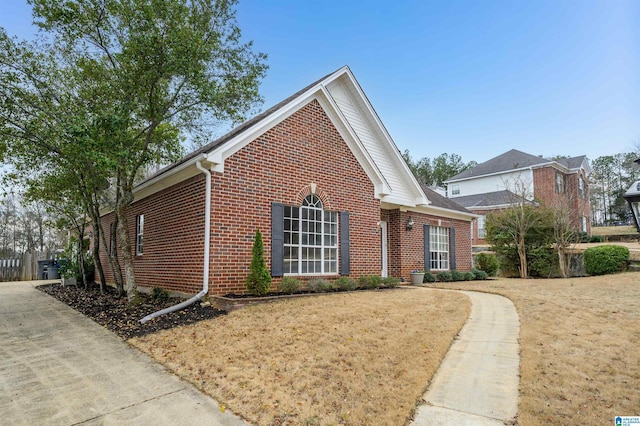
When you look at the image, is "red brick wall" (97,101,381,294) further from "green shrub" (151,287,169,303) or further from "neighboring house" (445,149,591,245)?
"neighboring house" (445,149,591,245)

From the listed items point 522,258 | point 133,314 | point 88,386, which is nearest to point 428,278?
point 522,258

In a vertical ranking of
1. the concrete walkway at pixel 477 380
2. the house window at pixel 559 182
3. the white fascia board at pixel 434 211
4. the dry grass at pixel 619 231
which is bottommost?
the concrete walkway at pixel 477 380

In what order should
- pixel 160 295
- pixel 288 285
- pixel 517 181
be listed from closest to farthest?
1. pixel 288 285
2. pixel 160 295
3. pixel 517 181

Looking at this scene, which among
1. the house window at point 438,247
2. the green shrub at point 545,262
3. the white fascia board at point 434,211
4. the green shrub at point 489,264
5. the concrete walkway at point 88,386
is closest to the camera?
the concrete walkway at point 88,386

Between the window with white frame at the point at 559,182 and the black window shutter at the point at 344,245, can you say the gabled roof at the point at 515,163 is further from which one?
the black window shutter at the point at 344,245

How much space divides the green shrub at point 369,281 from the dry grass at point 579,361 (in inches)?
153

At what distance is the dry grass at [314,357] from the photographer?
4.04 metres

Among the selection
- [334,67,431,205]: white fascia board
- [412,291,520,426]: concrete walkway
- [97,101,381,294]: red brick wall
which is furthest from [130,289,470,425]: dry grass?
[334,67,431,205]: white fascia board

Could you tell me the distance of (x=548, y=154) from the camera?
5288cm

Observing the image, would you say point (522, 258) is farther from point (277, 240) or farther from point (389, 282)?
point (277, 240)

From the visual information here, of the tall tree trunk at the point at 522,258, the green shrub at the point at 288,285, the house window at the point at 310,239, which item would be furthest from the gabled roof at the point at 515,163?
the green shrub at the point at 288,285

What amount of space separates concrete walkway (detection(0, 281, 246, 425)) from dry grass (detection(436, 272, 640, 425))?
10.7ft

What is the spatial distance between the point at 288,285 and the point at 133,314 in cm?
346

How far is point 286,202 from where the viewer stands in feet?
33.0
